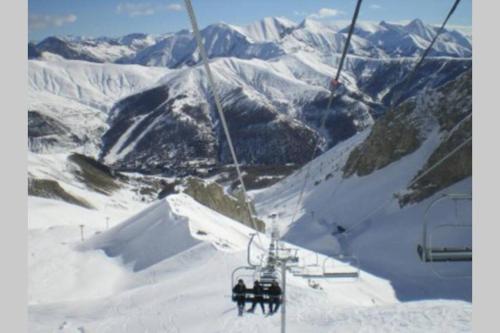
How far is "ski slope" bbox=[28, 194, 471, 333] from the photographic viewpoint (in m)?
27.2

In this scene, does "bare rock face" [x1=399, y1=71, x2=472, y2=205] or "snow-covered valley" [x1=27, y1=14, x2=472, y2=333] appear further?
"bare rock face" [x1=399, y1=71, x2=472, y2=205]

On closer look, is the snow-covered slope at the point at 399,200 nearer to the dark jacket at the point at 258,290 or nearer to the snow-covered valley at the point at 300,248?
the snow-covered valley at the point at 300,248

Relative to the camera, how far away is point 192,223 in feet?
155

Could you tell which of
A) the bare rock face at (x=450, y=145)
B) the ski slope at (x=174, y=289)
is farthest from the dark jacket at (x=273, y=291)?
the bare rock face at (x=450, y=145)

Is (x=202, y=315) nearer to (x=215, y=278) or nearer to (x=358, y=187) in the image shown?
(x=215, y=278)

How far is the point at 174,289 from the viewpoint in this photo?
3409cm

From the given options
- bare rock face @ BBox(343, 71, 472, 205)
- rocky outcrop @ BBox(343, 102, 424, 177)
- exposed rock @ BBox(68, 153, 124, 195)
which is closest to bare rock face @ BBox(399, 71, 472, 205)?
bare rock face @ BBox(343, 71, 472, 205)

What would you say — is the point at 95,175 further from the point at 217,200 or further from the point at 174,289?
the point at 174,289

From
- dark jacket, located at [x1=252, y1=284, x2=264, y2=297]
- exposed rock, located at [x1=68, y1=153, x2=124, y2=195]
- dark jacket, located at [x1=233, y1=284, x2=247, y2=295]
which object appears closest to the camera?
dark jacket, located at [x1=252, y1=284, x2=264, y2=297]

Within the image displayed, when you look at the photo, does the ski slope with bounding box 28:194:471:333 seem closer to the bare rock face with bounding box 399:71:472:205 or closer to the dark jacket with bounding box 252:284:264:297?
the dark jacket with bounding box 252:284:264:297

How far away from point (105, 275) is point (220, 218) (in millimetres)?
16392

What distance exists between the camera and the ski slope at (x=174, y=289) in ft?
89.1

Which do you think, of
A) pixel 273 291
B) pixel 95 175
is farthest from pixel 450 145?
pixel 95 175

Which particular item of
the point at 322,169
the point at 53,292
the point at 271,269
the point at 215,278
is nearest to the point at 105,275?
the point at 53,292
